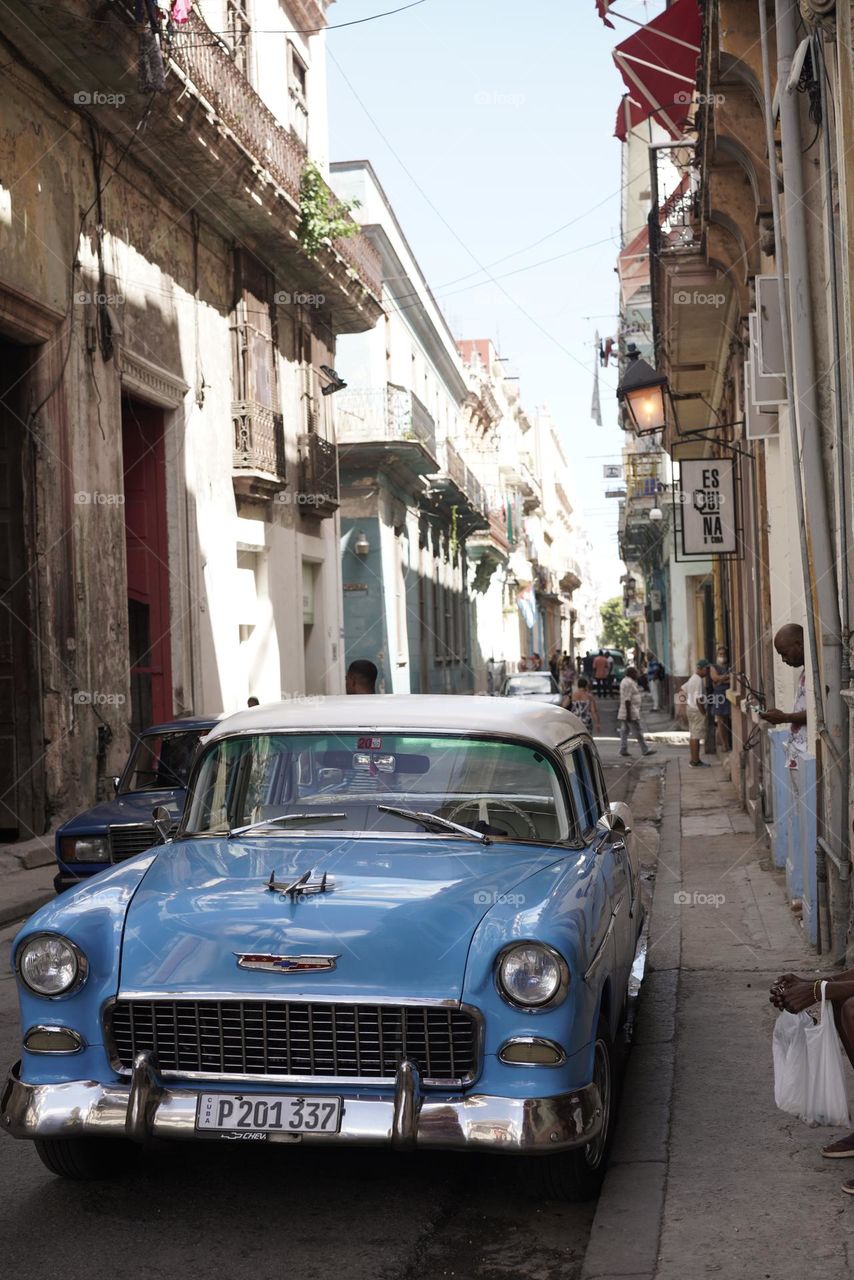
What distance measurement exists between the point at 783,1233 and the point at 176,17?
14477 millimetres

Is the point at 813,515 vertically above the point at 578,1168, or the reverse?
the point at 813,515

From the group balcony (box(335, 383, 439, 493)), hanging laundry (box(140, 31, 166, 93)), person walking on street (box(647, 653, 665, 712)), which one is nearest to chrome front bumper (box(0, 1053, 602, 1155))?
hanging laundry (box(140, 31, 166, 93))

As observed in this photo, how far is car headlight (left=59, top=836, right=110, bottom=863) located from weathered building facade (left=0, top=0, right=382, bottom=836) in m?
4.51

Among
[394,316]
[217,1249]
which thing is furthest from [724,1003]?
[394,316]

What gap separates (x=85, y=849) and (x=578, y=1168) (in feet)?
17.3

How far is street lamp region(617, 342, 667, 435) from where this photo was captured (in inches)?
614

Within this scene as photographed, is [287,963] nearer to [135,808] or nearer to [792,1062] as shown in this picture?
[792,1062]

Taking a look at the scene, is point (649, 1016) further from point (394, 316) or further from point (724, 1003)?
point (394, 316)

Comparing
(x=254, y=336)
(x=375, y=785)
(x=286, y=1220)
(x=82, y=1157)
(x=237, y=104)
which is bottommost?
(x=286, y=1220)

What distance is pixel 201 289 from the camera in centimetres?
1816

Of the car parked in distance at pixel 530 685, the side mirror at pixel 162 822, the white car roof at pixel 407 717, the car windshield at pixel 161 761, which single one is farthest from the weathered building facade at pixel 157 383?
the white car roof at pixel 407 717

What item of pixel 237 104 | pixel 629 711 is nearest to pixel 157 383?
pixel 237 104

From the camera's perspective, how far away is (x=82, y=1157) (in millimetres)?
4180

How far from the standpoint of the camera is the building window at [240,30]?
63.2 ft
